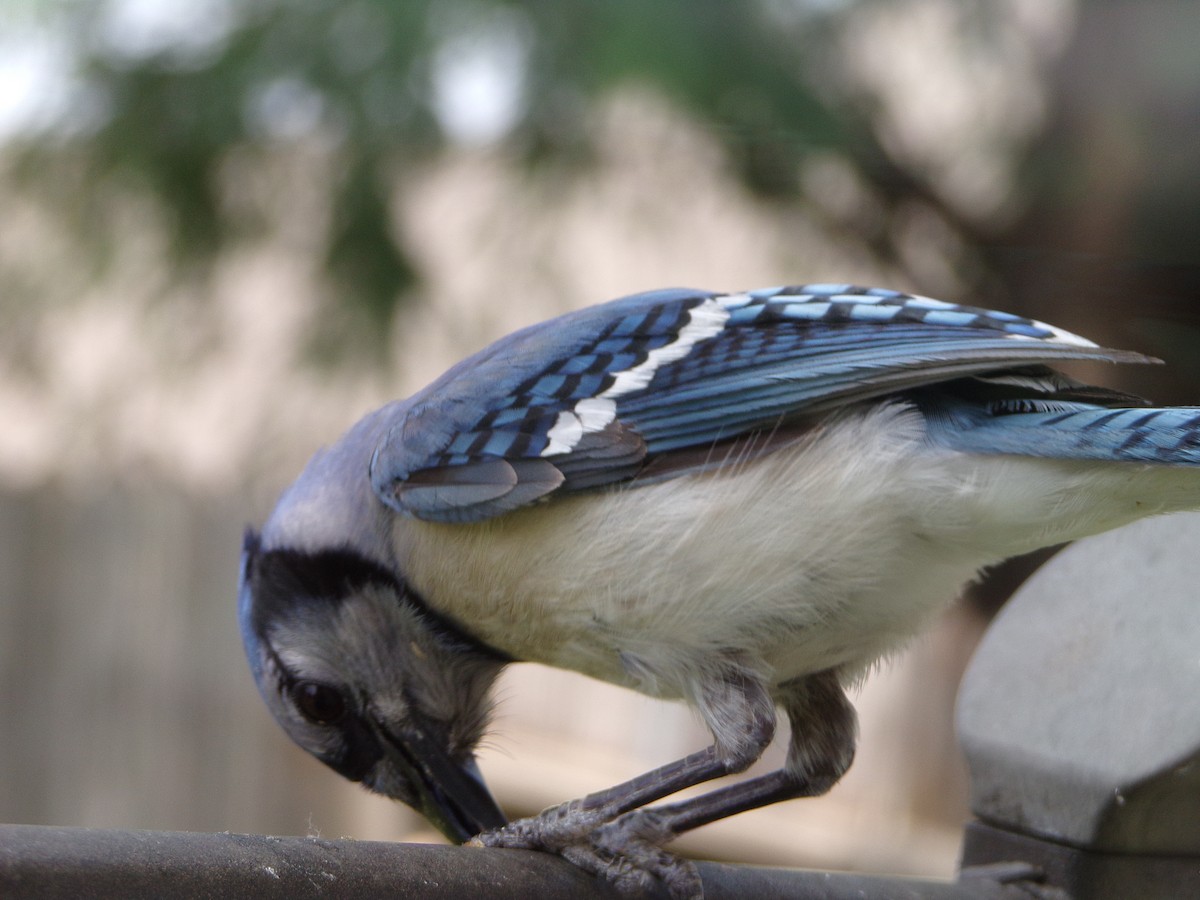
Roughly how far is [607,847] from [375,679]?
1.77ft

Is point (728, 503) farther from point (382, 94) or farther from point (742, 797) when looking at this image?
point (382, 94)

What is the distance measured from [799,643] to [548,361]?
19.8 inches

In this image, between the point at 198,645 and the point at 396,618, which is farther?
the point at 198,645

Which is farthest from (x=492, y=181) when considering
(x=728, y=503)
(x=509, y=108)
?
(x=728, y=503)

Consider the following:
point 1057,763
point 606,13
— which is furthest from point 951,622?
point 1057,763

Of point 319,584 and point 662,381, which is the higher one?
point 662,381

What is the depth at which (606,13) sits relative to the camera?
9.20 feet

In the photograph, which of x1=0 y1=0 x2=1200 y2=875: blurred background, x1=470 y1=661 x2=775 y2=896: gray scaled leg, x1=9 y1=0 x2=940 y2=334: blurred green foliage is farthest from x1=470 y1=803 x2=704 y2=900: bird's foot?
x1=9 y1=0 x2=940 y2=334: blurred green foliage

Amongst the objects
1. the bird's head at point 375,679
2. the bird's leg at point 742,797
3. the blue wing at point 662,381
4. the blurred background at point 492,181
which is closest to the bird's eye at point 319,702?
the bird's head at point 375,679

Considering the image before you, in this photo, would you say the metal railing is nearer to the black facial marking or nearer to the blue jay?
the blue jay

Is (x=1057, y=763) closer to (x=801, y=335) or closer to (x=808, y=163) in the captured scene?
(x=801, y=335)

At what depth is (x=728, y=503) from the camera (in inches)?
62.9

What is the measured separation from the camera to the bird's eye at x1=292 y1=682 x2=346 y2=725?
75.5 inches

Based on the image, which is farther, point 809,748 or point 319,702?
point 319,702
